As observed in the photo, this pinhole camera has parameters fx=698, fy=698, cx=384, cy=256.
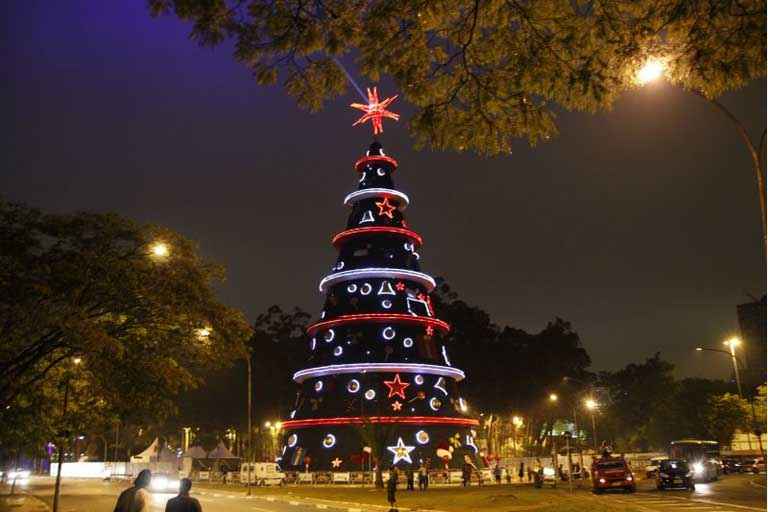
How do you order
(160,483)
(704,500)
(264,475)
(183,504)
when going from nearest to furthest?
(183,504) < (704,500) < (160,483) < (264,475)

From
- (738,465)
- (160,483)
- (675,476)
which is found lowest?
(160,483)

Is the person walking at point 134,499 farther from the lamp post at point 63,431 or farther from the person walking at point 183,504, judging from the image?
the lamp post at point 63,431

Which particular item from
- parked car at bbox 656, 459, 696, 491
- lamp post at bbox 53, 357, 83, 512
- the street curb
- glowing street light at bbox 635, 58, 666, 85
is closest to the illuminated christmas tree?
the street curb

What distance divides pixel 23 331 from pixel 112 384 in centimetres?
392

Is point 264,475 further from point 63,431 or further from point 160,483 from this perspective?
point 63,431

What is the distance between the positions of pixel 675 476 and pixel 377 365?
20482 millimetres

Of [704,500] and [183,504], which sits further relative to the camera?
[704,500]

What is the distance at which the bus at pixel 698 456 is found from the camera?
146ft

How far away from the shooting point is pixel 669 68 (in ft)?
31.7

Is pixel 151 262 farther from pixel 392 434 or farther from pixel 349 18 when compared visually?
pixel 392 434

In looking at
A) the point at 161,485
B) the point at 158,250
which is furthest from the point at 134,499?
the point at 161,485

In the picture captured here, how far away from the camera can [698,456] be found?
4712cm

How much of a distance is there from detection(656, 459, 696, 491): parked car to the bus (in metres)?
9.13

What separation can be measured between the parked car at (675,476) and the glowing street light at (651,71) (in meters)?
31.5
